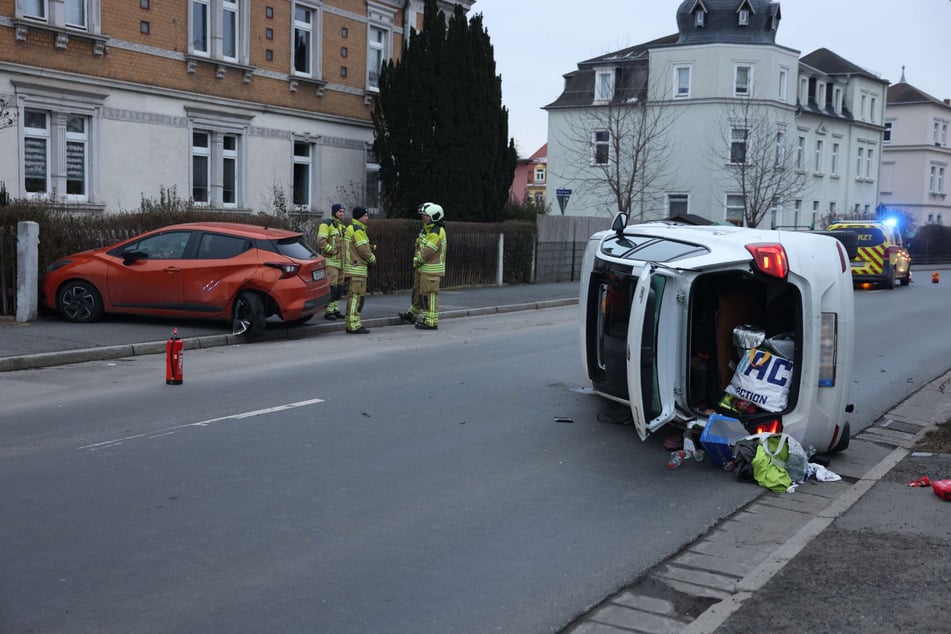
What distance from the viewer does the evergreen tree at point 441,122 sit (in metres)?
26.1

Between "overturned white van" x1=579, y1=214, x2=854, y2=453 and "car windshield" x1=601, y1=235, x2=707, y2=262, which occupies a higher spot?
"car windshield" x1=601, y1=235, x2=707, y2=262

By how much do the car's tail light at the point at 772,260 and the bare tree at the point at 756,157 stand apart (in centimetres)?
3975

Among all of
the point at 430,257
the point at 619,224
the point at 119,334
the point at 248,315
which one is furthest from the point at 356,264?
the point at 619,224

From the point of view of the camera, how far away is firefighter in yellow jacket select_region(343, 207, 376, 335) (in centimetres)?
1527

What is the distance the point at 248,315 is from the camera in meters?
14.3

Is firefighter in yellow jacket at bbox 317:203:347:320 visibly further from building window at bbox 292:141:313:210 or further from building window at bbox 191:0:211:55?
Answer: building window at bbox 292:141:313:210

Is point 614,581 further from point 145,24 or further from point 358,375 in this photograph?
point 145,24

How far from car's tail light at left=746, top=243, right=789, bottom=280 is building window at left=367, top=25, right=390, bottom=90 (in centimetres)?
2321

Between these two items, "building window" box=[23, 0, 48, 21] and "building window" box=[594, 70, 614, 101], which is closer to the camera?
"building window" box=[23, 0, 48, 21]

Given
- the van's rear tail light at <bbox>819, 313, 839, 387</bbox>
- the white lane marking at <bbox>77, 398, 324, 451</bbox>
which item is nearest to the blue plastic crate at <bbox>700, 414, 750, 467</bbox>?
the van's rear tail light at <bbox>819, 313, 839, 387</bbox>

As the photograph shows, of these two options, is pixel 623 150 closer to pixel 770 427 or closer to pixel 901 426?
pixel 901 426

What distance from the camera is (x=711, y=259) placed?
24.7ft

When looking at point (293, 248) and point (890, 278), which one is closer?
point (293, 248)

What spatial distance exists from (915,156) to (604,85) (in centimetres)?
3435
